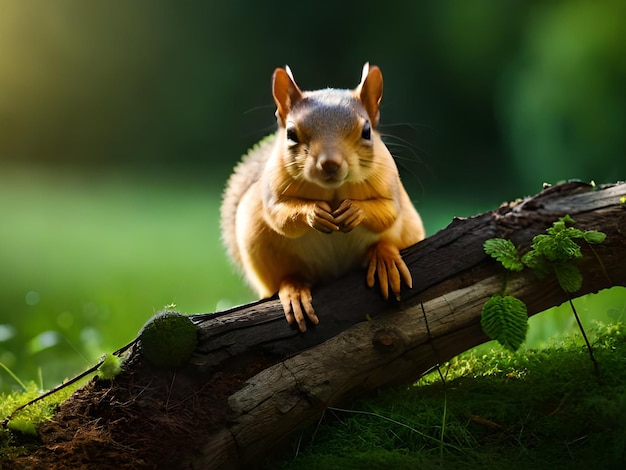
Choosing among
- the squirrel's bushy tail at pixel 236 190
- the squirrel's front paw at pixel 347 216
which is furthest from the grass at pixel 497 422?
the squirrel's bushy tail at pixel 236 190

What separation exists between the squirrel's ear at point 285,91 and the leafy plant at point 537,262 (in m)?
0.72

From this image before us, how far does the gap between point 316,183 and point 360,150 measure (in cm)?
16

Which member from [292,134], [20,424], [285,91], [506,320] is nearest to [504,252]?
[506,320]

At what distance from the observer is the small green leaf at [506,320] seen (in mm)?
1761

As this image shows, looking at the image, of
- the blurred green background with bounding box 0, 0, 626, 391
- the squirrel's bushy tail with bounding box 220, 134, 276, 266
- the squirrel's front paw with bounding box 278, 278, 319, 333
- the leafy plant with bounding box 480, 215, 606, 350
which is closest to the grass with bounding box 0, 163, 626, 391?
the blurred green background with bounding box 0, 0, 626, 391

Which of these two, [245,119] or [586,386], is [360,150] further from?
[245,119]

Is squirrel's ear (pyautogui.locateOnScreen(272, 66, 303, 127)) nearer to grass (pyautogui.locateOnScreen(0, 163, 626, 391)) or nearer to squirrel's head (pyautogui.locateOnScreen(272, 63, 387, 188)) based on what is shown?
squirrel's head (pyautogui.locateOnScreen(272, 63, 387, 188))

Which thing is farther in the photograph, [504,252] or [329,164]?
[504,252]

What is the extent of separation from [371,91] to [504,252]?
0.63 m

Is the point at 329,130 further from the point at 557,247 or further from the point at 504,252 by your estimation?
the point at 557,247

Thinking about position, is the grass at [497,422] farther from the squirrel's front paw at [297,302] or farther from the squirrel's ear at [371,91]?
the squirrel's ear at [371,91]

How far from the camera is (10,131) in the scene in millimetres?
3928

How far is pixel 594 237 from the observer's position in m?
1.88

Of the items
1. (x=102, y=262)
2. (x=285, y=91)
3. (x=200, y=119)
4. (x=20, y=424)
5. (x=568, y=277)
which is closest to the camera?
(x=20, y=424)
